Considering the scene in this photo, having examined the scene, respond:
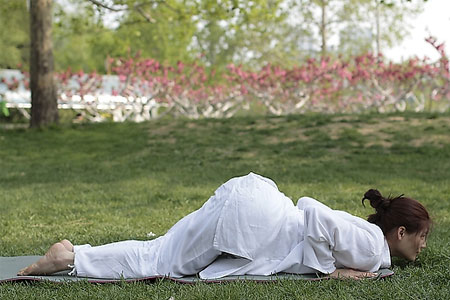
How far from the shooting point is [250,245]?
10.9 feet

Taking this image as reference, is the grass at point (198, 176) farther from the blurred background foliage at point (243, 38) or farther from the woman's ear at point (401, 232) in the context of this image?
the blurred background foliage at point (243, 38)

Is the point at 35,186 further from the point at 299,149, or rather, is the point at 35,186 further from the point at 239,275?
the point at 239,275

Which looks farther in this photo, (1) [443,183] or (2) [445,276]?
(1) [443,183]

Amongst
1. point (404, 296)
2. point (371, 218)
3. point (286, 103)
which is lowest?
point (404, 296)

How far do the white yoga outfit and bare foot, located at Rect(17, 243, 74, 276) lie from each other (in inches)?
2.6

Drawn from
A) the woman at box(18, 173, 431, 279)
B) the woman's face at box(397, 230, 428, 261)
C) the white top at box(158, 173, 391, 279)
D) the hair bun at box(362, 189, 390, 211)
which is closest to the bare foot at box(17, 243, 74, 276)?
the woman at box(18, 173, 431, 279)

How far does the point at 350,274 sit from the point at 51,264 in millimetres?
1707

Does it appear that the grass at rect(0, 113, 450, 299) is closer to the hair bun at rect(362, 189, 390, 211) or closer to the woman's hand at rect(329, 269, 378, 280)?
the woman's hand at rect(329, 269, 378, 280)

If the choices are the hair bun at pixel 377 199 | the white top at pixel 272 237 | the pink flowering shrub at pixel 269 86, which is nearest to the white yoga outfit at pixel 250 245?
the white top at pixel 272 237

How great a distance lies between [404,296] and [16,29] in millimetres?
23596

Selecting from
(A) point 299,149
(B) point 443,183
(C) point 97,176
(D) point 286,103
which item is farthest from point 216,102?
(B) point 443,183

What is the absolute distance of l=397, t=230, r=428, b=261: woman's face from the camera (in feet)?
11.3

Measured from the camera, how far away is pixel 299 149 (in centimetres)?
1023

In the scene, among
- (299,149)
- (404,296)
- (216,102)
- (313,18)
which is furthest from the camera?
(313,18)
